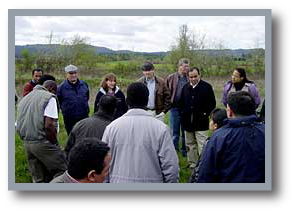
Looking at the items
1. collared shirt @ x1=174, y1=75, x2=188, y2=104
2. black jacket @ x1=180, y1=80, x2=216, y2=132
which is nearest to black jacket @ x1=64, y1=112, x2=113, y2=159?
black jacket @ x1=180, y1=80, x2=216, y2=132

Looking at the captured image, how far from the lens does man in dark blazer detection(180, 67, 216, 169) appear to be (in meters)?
5.70

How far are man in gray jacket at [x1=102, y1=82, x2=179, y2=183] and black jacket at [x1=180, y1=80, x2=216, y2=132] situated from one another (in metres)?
2.62

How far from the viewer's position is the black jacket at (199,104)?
570cm

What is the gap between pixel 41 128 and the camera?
4445mm

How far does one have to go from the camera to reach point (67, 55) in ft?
33.2

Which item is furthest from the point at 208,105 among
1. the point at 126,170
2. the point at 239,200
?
the point at 239,200

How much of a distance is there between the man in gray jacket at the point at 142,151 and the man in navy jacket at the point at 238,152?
1.03ft

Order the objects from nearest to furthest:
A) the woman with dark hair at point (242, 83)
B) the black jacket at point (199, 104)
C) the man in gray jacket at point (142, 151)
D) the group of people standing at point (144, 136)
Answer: the group of people standing at point (144, 136)
the man in gray jacket at point (142, 151)
the woman with dark hair at point (242, 83)
the black jacket at point (199, 104)

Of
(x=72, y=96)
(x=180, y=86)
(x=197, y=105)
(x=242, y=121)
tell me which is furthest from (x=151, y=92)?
(x=242, y=121)

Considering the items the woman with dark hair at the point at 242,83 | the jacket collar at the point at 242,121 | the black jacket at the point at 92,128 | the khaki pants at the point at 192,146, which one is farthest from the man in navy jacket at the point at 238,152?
the khaki pants at the point at 192,146

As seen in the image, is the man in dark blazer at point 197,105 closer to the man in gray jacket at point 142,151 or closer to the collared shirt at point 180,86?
the collared shirt at point 180,86

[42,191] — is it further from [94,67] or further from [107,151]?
[94,67]

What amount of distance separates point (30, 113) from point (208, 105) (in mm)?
2652

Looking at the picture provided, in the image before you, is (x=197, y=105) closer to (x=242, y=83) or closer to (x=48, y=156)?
(x=242, y=83)
